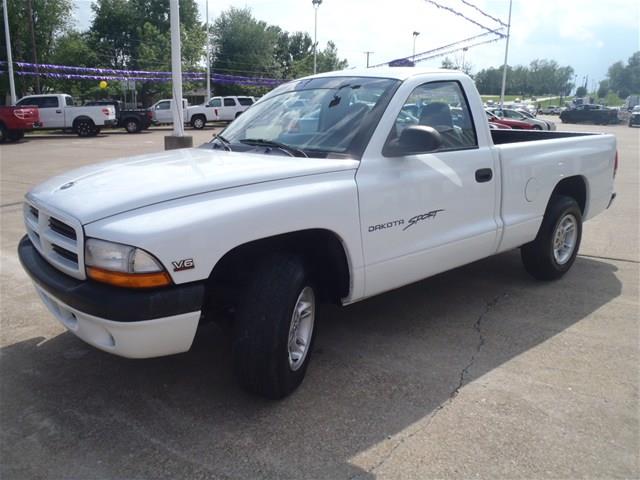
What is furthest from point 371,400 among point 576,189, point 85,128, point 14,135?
point 85,128

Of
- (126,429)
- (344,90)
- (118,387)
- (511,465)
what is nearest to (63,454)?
(126,429)

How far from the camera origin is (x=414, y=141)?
3412 mm

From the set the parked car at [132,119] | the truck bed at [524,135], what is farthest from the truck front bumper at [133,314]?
the parked car at [132,119]

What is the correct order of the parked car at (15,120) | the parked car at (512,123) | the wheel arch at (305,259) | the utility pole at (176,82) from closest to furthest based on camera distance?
the wheel arch at (305,259) → the utility pole at (176,82) → the parked car at (15,120) → the parked car at (512,123)

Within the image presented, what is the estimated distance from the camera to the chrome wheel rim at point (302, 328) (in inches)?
125

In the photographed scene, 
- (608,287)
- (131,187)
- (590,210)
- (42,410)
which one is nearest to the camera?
(131,187)

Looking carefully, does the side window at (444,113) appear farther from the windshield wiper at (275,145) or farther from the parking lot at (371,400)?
the parking lot at (371,400)

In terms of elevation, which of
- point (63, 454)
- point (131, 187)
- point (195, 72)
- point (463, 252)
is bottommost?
point (63, 454)

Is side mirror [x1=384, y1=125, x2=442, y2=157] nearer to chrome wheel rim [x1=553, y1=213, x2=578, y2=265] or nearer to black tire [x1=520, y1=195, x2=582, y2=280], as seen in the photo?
black tire [x1=520, y1=195, x2=582, y2=280]

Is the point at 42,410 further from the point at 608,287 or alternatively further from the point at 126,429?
the point at 608,287

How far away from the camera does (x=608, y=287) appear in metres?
5.14

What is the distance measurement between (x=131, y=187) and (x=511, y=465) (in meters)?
2.30

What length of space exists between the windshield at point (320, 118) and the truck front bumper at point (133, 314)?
132cm

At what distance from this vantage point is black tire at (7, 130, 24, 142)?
22.4 meters
